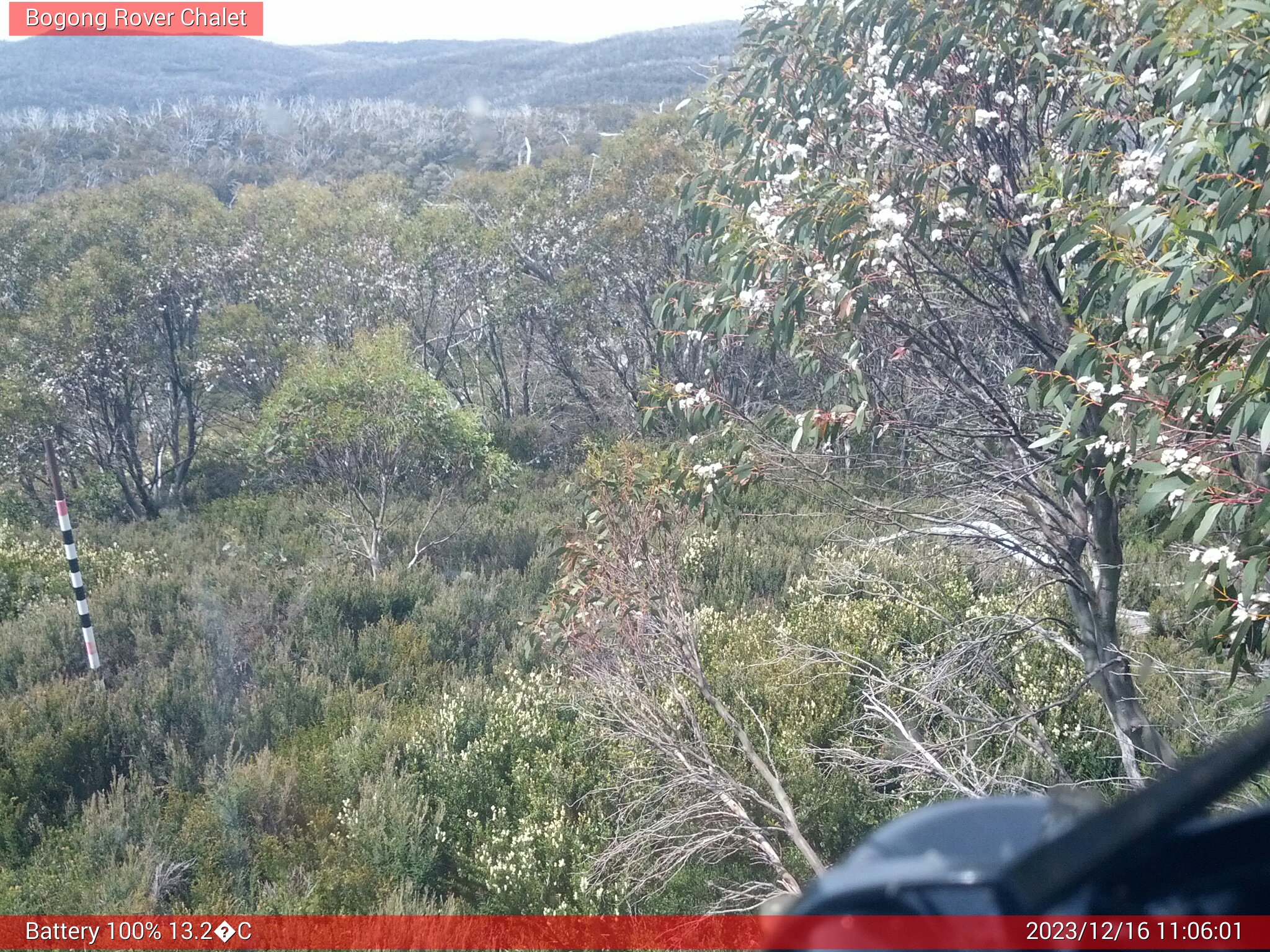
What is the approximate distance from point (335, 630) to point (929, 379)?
5542 millimetres

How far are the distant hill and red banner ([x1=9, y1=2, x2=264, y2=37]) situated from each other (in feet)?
87.8

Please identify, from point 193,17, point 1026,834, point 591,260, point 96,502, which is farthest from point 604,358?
point 1026,834

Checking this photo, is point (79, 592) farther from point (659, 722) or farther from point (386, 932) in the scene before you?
point (659, 722)

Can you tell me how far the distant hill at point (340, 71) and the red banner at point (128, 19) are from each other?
26765 mm

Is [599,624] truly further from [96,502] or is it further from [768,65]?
[96,502]

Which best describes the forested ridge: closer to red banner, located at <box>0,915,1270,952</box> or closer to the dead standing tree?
the dead standing tree

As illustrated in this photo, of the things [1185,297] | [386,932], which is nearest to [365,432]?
[386,932]

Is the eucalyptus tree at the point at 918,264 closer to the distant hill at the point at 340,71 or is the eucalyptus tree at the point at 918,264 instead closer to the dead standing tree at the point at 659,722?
the dead standing tree at the point at 659,722

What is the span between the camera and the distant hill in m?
36.4

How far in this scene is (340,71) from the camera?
47531 millimetres

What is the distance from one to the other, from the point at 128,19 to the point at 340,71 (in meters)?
45.2

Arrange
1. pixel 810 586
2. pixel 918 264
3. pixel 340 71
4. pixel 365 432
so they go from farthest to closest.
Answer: pixel 340 71, pixel 365 432, pixel 810 586, pixel 918 264

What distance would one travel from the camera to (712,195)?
5055mm

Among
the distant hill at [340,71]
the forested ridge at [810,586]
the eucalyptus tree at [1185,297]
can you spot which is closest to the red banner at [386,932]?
the forested ridge at [810,586]
